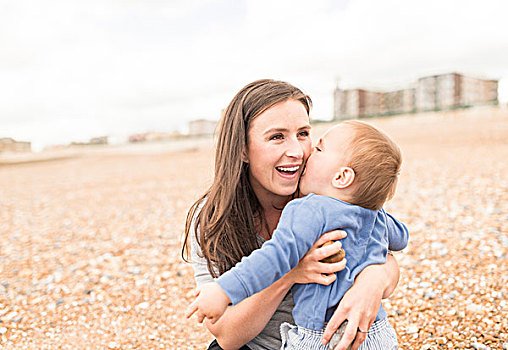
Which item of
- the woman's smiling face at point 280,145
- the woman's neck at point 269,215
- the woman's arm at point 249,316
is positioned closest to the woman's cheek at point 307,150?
the woman's smiling face at point 280,145

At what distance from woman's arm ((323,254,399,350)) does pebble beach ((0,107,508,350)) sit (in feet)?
4.19

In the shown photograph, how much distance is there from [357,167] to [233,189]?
2.15 feet

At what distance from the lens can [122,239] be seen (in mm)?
7234

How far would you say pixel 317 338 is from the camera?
1.93 m

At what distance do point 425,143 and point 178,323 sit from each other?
1678 centimetres

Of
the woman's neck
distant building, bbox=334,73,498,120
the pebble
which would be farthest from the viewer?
distant building, bbox=334,73,498,120

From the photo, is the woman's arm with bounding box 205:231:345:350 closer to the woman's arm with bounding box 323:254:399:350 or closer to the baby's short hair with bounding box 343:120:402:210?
the woman's arm with bounding box 323:254:399:350

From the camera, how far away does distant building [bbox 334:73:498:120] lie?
40906 mm

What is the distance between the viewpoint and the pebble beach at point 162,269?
12.5ft

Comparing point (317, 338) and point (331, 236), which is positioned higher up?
point (331, 236)

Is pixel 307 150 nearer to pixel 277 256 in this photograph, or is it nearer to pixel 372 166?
pixel 372 166

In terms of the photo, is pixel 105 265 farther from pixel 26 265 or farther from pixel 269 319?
pixel 269 319

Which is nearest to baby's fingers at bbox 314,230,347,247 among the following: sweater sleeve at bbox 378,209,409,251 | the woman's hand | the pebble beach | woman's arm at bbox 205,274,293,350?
the woman's hand

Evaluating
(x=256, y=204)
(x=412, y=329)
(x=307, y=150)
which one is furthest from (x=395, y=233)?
(x=412, y=329)
